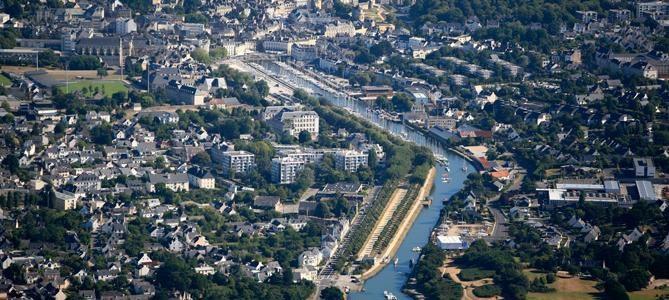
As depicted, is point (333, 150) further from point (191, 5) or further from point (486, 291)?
point (191, 5)

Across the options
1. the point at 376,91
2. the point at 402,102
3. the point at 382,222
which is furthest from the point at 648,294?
the point at 376,91

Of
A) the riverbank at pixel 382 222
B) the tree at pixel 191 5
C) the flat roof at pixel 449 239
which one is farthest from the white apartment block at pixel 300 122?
the tree at pixel 191 5

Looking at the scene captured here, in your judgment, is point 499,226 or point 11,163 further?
point 11,163

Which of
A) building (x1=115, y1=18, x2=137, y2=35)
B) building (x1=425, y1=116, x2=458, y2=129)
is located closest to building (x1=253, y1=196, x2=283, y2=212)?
building (x1=425, y1=116, x2=458, y2=129)

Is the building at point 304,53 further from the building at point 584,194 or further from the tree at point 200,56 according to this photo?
the building at point 584,194

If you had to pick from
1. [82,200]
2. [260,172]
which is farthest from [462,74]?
[82,200]

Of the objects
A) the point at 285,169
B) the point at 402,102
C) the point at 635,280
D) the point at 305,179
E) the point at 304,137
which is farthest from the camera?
the point at 402,102
